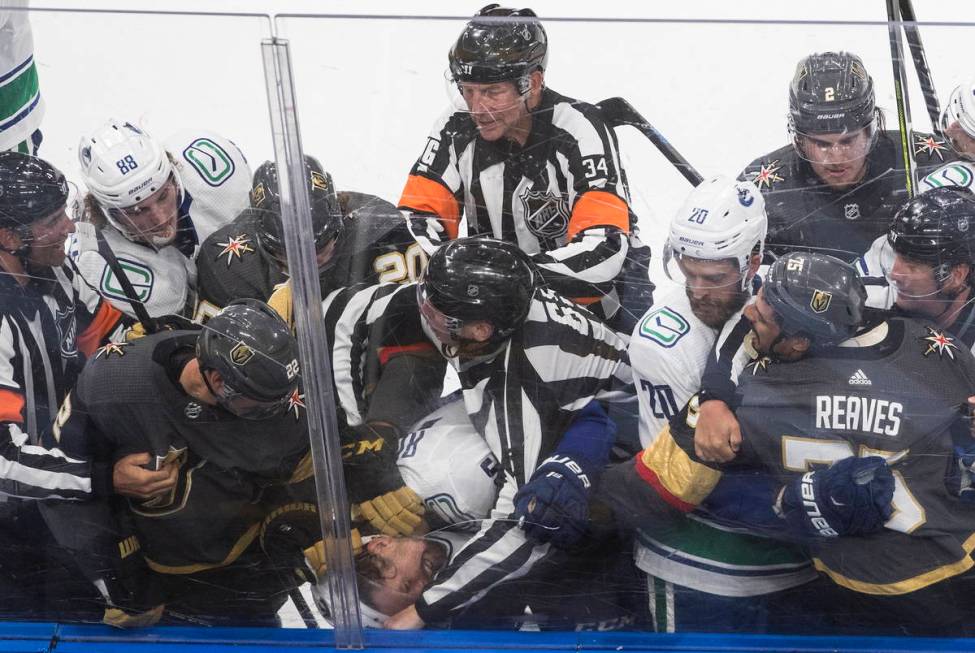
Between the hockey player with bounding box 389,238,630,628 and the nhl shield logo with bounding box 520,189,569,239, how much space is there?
88 millimetres

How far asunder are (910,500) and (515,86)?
90cm

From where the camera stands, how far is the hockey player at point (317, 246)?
175 cm

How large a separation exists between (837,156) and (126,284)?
1138mm

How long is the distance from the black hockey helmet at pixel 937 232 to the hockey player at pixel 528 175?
38 centimetres

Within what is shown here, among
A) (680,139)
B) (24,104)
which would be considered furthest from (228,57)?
(680,139)

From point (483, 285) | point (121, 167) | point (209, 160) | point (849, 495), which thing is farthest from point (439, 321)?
point (849, 495)

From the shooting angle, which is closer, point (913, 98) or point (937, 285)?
Answer: point (937, 285)

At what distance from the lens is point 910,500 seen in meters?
1.72

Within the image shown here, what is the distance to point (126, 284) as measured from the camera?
5.89 ft

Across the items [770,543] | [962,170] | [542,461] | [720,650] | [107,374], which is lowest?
[720,650]

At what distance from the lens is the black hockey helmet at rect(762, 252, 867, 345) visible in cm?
169

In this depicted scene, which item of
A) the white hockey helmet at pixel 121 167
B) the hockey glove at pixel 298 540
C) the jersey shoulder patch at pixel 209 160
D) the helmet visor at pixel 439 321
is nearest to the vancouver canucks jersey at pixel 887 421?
the helmet visor at pixel 439 321

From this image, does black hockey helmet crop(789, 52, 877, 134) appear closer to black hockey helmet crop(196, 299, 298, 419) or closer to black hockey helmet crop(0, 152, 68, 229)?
black hockey helmet crop(196, 299, 298, 419)

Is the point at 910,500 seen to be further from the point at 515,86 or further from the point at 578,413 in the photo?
the point at 515,86
